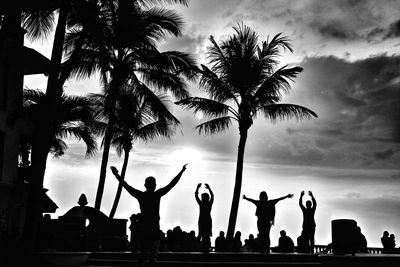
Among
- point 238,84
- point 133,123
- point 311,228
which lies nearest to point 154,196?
point 311,228

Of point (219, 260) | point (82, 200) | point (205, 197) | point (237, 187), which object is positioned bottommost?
point (219, 260)

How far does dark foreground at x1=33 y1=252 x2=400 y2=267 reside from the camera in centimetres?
1297

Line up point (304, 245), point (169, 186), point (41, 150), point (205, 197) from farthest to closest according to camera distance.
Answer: point (304, 245), point (41, 150), point (205, 197), point (169, 186)

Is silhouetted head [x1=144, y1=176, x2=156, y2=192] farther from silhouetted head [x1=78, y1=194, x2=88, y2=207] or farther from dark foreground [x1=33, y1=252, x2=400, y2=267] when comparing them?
silhouetted head [x1=78, y1=194, x2=88, y2=207]

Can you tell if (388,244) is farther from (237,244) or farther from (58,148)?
(58,148)

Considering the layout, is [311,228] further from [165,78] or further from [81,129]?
[81,129]

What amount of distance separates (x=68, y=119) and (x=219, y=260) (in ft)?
69.7

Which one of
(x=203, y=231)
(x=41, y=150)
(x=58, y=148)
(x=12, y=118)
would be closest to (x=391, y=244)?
(x=203, y=231)

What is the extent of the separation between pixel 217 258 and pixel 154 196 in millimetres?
4681

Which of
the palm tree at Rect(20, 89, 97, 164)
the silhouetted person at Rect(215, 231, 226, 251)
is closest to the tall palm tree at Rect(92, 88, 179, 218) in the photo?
the palm tree at Rect(20, 89, 97, 164)

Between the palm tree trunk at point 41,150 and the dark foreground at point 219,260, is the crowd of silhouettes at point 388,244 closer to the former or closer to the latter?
the dark foreground at point 219,260

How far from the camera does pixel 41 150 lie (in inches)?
705

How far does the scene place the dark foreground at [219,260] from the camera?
1297 centimetres

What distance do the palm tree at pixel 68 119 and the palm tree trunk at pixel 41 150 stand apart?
1263cm
